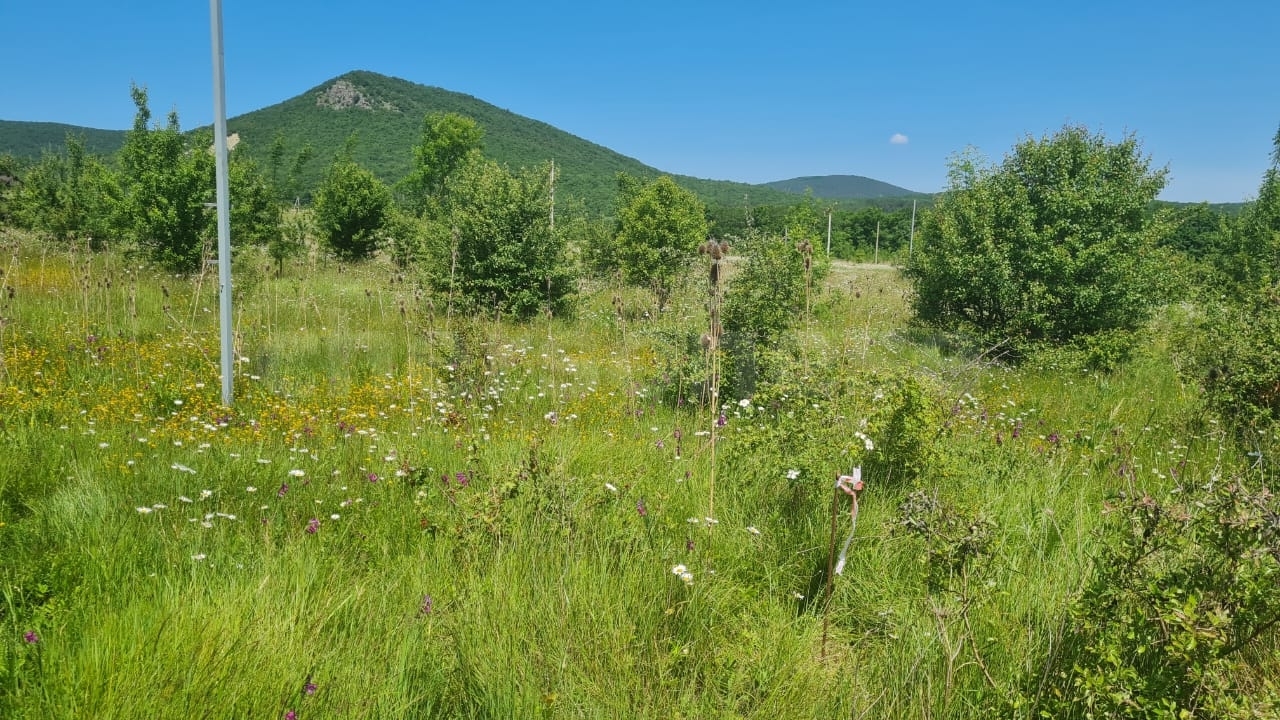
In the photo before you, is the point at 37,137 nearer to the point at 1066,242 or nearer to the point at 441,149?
the point at 441,149

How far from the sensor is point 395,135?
100 metres

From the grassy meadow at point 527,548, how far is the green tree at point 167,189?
304 inches

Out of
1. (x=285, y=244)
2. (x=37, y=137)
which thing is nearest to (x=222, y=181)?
(x=285, y=244)

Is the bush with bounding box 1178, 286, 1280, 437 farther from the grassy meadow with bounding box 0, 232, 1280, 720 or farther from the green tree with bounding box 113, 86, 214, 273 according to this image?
the green tree with bounding box 113, 86, 214, 273

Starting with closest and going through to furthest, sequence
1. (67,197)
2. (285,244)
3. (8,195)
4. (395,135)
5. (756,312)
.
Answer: (756,312), (285,244), (67,197), (8,195), (395,135)

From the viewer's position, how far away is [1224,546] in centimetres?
165

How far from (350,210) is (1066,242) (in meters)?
20.0

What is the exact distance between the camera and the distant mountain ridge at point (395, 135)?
294ft

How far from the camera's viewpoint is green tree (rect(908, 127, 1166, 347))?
10.4 metres

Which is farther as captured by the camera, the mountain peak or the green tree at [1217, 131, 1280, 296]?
the mountain peak

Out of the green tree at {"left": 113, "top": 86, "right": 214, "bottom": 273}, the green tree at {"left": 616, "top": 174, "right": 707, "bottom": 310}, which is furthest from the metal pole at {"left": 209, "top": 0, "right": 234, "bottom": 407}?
the green tree at {"left": 616, "top": 174, "right": 707, "bottom": 310}

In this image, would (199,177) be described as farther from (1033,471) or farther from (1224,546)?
(1224,546)

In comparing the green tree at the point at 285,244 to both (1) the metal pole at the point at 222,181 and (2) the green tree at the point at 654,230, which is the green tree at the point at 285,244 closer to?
(2) the green tree at the point at 654,230

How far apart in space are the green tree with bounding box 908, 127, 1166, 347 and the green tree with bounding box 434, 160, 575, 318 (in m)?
7.64
